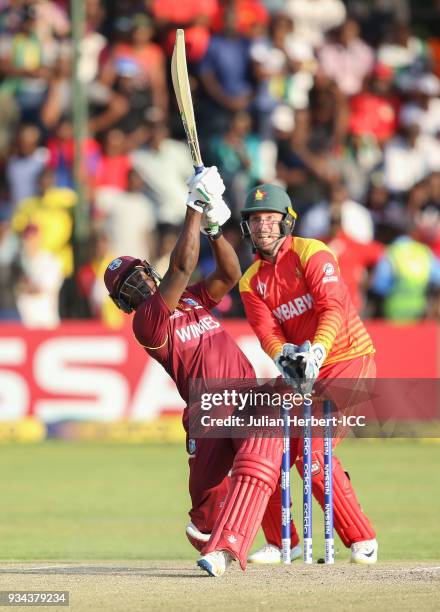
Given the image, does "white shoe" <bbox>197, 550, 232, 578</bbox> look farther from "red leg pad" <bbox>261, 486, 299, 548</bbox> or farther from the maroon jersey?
"red leg pad" <bbox>261, 486, 299, 548</bbox>

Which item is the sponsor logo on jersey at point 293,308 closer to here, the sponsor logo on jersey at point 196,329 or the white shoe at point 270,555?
the sponsor logo on jersey at point 196,329

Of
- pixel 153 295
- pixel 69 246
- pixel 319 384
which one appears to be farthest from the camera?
pixel 69 246

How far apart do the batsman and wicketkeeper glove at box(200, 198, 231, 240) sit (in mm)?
352

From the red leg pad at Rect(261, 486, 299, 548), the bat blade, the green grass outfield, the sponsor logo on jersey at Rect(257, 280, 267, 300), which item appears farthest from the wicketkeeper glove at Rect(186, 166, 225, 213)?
the green grass outfield

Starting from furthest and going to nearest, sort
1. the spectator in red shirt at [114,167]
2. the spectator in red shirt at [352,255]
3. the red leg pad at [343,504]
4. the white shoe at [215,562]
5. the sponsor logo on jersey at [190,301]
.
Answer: the spectator in red shirt at [114,167] → the spectator in red shirt at [352,255] → the red leg pad at [343,504] → the sponsor logo on jersey at [190,301] → the white shoe at [215,562]

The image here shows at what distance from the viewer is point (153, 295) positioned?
7.34 meters

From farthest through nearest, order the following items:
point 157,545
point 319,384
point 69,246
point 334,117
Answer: point 334,117
point 69,246
point 157,545
point 319,384

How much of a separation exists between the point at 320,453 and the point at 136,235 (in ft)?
28.5

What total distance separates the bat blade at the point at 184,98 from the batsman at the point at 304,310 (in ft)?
1.83

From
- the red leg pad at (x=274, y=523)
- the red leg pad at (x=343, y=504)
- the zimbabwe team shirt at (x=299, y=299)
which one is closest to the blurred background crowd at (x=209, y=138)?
the red leg pad at (x=274, y=523)

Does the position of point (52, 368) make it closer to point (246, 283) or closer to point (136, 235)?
point (136, 235)

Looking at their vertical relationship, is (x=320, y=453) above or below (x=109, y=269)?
below

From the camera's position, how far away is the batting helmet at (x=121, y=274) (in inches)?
303

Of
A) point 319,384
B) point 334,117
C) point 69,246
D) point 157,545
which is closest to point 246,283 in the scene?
point 319,384
